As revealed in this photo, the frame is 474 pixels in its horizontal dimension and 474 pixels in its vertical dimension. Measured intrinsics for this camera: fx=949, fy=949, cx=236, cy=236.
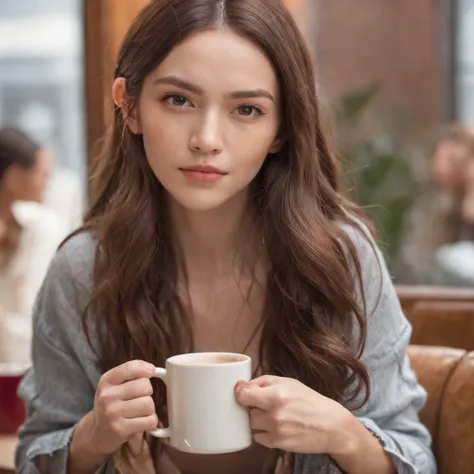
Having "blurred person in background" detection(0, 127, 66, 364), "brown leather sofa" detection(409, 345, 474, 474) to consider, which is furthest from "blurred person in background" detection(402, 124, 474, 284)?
"brown leather sofa" detection(409, 345, 474, 474)

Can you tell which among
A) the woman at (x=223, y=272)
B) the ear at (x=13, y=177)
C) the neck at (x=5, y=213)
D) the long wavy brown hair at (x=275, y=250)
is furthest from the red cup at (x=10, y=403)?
the ear at (x=13, y=177)

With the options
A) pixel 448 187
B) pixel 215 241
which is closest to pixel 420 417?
pixel 215 241

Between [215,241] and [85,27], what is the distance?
1.44 m

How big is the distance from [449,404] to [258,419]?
0.43 meters

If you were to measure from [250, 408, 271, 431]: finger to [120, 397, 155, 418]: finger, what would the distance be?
0.13m

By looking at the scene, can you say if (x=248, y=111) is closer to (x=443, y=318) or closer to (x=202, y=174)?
(x=202, y=174)

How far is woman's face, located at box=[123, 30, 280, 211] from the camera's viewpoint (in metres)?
1.36

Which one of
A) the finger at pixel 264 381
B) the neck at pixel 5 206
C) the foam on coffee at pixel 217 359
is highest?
the neck at pixel 5 206

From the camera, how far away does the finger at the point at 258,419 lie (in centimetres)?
124

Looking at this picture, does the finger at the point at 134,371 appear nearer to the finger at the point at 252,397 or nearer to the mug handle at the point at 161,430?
the mug handle at the point at 161,430

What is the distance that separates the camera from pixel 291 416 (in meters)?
1.26

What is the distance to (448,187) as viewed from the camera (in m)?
5.28

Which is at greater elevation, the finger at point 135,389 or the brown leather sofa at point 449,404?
the finger at point 135,389

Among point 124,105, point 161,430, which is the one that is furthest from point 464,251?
point 161,430
